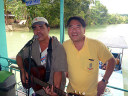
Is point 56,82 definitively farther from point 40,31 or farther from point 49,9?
point 49,9

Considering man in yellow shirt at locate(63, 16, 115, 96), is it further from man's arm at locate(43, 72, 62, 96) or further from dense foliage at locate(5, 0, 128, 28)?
dense foliage at locate(5, 0, 128, 28)

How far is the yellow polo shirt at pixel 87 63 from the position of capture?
5.14 feet

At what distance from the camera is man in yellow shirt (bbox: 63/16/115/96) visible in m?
1.56

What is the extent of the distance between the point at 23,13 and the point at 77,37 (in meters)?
19.9

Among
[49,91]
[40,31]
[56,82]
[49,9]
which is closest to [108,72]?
[56,82]

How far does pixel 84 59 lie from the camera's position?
157 centimetres

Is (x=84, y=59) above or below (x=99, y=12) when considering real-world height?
below

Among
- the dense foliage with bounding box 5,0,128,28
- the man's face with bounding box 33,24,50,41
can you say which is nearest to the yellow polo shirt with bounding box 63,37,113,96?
the man's face with bounding box 33,24,50,41

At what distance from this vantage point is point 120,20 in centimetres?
3484

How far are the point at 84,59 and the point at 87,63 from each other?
0.21ft

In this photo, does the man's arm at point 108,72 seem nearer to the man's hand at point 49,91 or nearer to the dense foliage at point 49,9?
the man's hand at point 49,91

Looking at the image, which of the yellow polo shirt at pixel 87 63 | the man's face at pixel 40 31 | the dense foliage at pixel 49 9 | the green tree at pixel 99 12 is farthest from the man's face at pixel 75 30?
the green tree at pixel 99 12

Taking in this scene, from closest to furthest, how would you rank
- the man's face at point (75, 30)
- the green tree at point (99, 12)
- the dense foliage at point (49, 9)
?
1. the man's face at point (75, 30)
2. the dense foliage at point (49, 9)
3. the green tree at point (99, 12)

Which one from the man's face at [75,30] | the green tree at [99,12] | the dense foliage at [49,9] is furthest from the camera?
the green tree at [99,12]
